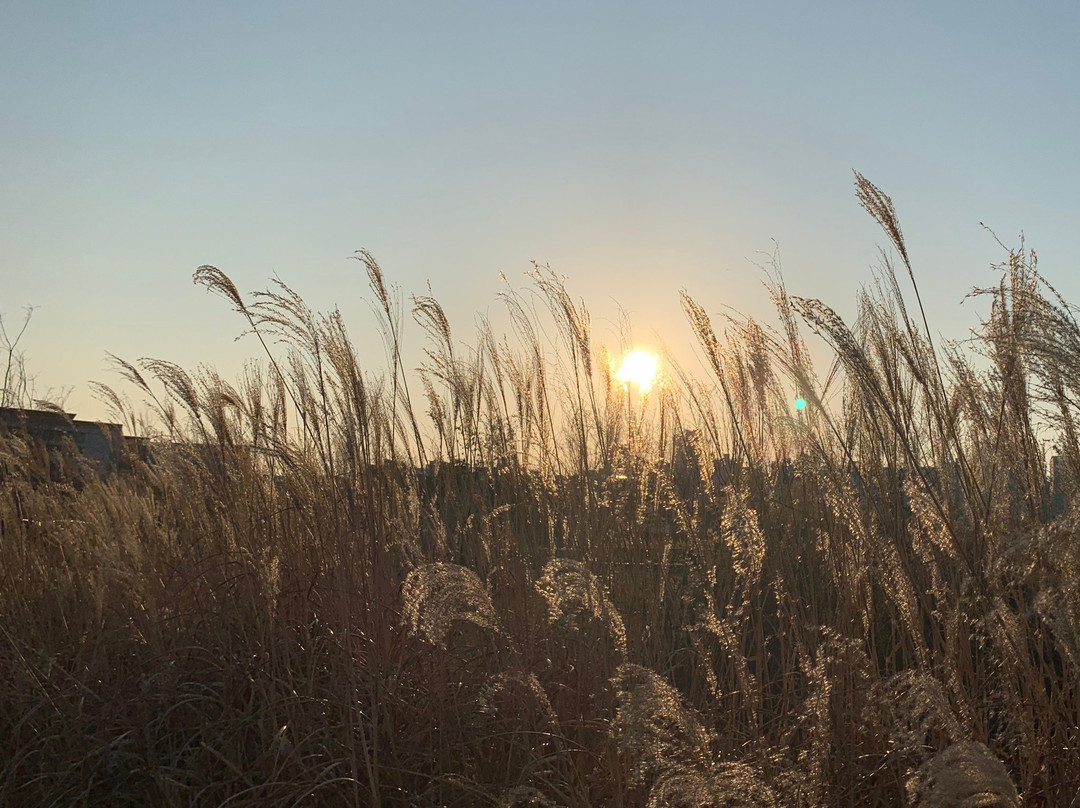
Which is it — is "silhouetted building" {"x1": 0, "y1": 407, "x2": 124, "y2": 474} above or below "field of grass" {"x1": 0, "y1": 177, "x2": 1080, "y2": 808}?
above

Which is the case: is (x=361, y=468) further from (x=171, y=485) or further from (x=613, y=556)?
(x=171, y=485)

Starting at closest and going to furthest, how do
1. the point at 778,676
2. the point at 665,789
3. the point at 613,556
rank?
the point at 665,789 < the point at 778,676 < the point at 613,556

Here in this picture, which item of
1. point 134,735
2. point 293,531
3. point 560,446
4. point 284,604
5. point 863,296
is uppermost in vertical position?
point 863,296

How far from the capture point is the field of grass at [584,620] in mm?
1840

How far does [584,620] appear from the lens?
8.71 feet

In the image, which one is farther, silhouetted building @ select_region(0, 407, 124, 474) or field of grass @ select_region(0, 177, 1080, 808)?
silhouetted building @ select_region(0, 407, 124, 474)

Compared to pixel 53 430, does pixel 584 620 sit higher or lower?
lower

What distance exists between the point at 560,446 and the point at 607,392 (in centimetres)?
32

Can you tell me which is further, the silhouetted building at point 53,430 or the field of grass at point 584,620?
the silhouetted building at point 53,430

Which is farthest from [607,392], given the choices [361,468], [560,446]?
[361,468]

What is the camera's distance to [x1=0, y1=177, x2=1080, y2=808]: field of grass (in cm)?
184

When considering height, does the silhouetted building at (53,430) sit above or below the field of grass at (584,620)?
above

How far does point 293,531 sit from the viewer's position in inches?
121

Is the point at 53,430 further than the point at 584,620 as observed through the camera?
Yes
